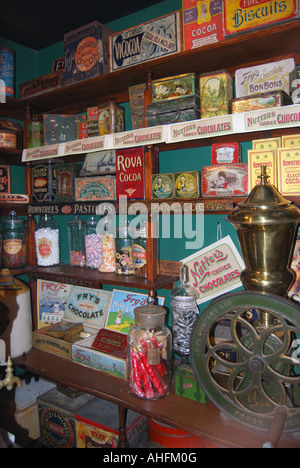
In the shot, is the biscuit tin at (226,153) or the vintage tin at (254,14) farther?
the biscuit tin at (226,153)

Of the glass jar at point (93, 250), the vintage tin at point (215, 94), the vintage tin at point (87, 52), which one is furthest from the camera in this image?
the glass jar at point (93, 250)

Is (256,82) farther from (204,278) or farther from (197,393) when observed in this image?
(197,393)

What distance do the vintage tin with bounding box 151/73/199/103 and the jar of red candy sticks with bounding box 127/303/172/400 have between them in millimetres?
1060

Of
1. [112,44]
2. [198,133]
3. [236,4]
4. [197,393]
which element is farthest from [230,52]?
[197,393]

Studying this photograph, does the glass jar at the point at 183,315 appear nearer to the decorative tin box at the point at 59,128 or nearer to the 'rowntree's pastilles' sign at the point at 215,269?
the 'rowntree's pastilles' sign at the point at 215,269

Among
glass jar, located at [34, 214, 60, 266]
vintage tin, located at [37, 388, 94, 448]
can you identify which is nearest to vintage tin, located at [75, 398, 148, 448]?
Answer: vintage tin, located at [37, 388, 94, 448]

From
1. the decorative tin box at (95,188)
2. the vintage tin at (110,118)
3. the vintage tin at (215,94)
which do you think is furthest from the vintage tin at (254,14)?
the decorative tin box at (95,188)

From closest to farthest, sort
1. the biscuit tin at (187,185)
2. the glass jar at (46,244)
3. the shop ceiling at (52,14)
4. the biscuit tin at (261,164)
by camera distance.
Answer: the biscuit tin at (261,164), the biscuit tin at (187,185), the shop ceiling at (52,14), the glass jar at (46,244)

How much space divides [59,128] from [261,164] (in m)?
1.36

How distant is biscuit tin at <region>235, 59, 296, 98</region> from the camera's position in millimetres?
1462

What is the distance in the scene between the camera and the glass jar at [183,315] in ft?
5.60

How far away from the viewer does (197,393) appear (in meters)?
1.53

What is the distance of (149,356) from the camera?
1534 millimetres

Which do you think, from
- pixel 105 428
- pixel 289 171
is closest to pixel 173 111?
pixel 289 171
